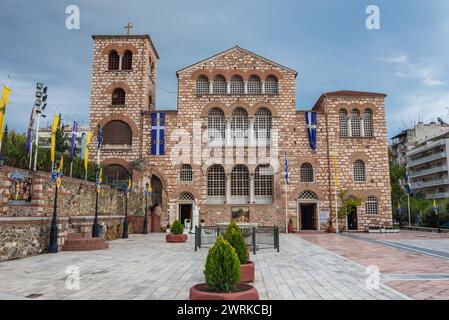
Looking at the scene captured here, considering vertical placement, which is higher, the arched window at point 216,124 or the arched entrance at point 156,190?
the arched window at point 216,124

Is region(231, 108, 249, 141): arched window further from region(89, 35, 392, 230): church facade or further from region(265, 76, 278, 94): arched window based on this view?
region(265, 76, 278, 94): arched window

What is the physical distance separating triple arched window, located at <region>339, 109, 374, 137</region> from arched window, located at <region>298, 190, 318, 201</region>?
6.00m

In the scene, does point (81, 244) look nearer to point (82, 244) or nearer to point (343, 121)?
point (82, 244)

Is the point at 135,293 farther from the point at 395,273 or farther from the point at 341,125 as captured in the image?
the point at 341,125

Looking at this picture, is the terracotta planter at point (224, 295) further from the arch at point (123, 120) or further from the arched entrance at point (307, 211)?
the arch at point (123, 120)

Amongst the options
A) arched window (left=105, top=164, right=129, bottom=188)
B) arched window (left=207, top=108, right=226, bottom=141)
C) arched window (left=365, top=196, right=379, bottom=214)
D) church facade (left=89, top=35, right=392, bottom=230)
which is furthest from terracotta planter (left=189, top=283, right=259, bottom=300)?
arched window (left=365, top=196, right=379, bottom=214)

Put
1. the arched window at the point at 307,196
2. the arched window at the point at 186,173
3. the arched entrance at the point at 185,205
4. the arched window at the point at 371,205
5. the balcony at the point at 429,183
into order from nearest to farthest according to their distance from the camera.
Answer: the arched entrance at the point at 185,205 < the arched window at the point at 371,205 < the arched window at the point at 307,196 < the arched window at the point at 186,173 < the balcony at the point at 429,183

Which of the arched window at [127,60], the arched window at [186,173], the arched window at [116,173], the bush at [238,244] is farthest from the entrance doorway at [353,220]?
the bush at [238,244]

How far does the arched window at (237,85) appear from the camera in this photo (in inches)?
1269

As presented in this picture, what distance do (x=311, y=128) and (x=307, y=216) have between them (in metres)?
7.92

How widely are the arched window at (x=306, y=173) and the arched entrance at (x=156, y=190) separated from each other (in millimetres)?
12516

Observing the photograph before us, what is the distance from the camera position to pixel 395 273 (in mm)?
9914

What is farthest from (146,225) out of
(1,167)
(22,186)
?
(1,167)

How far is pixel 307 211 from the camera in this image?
105 ft
